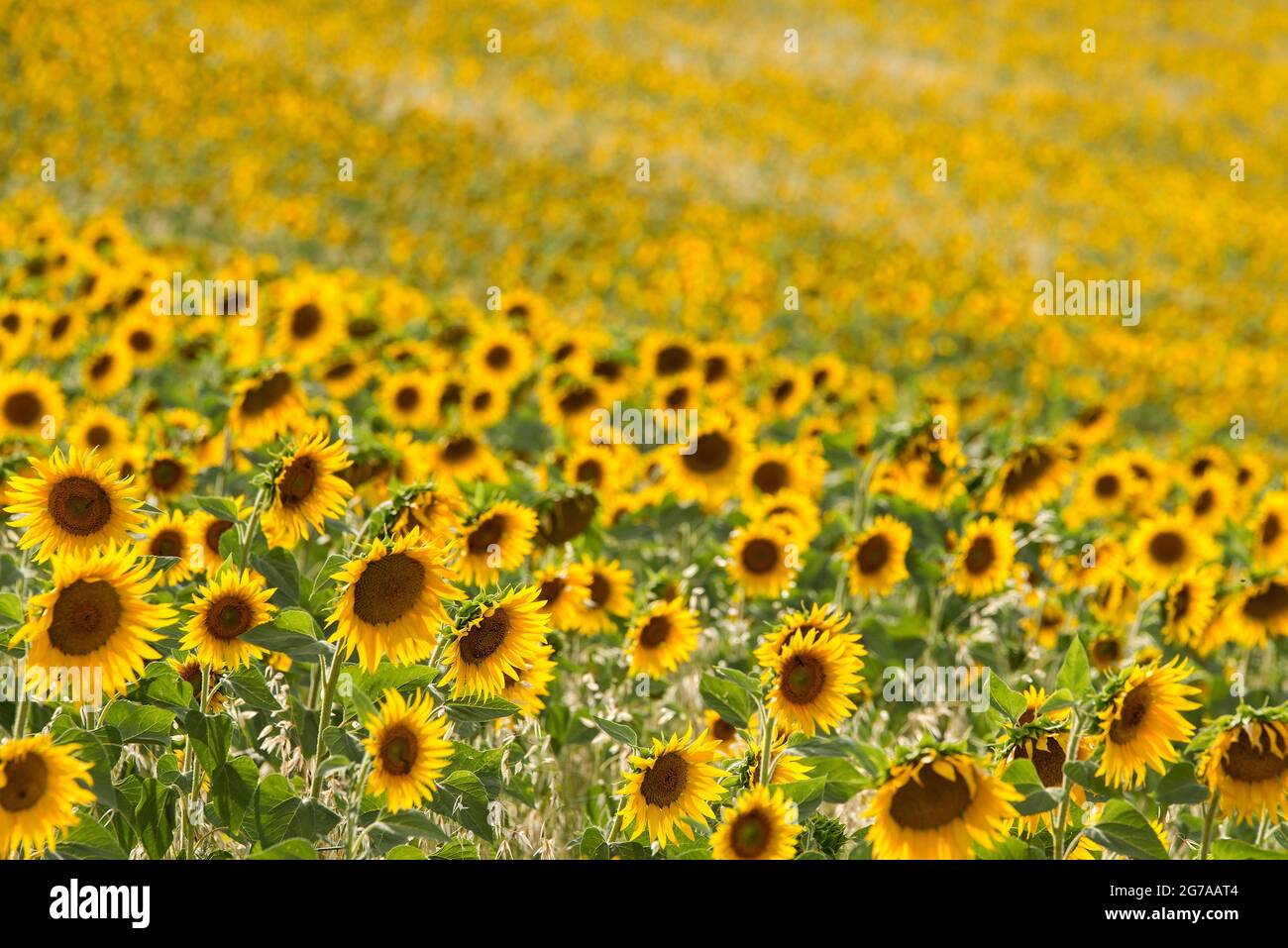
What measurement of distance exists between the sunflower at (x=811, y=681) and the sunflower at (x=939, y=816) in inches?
20.4

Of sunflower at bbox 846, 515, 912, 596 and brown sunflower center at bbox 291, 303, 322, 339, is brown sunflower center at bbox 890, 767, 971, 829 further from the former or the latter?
brown sunflower center at bbox 291, 303, 322, 339

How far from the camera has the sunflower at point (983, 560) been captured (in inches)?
196

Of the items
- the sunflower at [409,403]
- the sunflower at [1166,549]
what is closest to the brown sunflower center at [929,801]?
the sunflower at [1166,549]

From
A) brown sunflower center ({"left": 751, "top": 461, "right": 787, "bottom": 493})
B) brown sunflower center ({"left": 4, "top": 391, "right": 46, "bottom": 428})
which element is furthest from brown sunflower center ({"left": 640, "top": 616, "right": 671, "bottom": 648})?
brown sunflower center ({"left": 4, "top": 391, "right": 46, "bottom": 428})

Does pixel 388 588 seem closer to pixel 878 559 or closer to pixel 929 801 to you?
pixel 929 801

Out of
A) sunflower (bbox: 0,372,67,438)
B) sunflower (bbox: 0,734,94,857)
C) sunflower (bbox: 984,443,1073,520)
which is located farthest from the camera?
sunflower (bbox: 0,372,67,438)

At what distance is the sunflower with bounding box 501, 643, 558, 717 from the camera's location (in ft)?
10.1

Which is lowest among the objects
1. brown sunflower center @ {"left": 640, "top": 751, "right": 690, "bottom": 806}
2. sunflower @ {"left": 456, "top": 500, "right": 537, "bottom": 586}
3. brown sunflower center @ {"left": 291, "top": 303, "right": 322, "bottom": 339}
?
brown sunflower center @ {"left": 640, "top": 751, "right": 690, "bottom": 806}

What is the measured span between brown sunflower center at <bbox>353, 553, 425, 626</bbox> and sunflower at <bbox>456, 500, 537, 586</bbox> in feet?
2.91

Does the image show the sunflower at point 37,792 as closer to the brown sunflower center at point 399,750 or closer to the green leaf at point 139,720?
the green leaf at point 139,720
